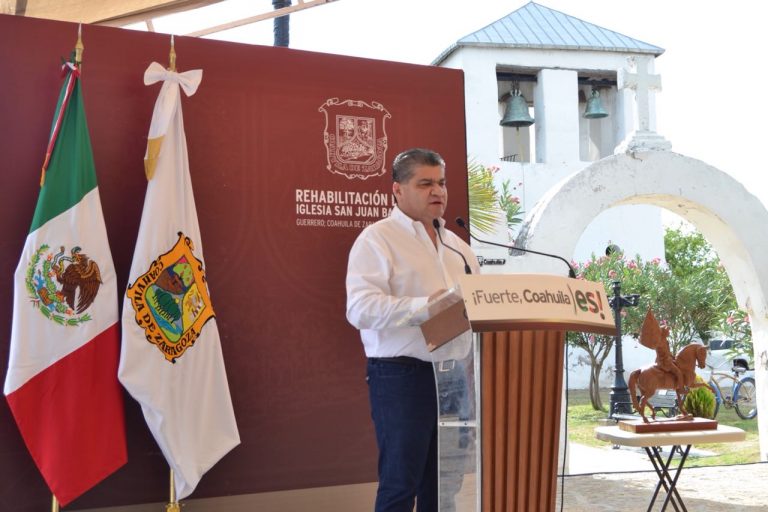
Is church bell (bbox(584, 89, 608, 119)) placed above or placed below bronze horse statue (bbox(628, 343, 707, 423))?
above

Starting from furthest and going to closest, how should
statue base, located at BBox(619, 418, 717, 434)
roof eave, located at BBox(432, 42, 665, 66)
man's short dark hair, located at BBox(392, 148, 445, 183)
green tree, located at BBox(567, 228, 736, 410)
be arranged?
roof eave, located at BBox(432, 42, 665, 66) → green tree, located at BBox(567, 228, 736, 410) → statue base, located at BBox(619, 418, 717, 434) → man's short dark hair, located at BBox(392, 148, 445, 183)

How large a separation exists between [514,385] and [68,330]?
1700 mm

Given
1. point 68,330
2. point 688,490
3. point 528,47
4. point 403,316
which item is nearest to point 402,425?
point 403,316

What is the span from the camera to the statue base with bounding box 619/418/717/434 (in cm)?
376

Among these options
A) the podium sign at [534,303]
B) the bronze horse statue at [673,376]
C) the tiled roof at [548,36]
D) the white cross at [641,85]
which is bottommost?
the bronze horse statue at [673,376]

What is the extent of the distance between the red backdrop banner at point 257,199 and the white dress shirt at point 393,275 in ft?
3.29

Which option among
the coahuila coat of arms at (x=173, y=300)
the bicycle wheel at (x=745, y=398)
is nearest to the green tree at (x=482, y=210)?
the coahuila coat of arms at (x=173, y=300)

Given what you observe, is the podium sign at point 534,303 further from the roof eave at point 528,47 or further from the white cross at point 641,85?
the roof eave at point 528,47

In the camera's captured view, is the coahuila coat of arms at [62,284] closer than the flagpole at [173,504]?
Yes

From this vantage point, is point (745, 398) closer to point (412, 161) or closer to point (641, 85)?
point (641, 85)

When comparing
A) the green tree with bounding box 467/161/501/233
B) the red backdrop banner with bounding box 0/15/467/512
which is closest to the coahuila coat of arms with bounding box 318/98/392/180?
the red backdrop banner with bounding box 0/15/467/512

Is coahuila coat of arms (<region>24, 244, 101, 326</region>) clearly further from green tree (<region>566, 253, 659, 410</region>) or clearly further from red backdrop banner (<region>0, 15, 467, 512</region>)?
green tree (<region>566, 253, 659, 410</region>)

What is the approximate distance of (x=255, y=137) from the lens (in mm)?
3898

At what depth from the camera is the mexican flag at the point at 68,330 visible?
124 inches
